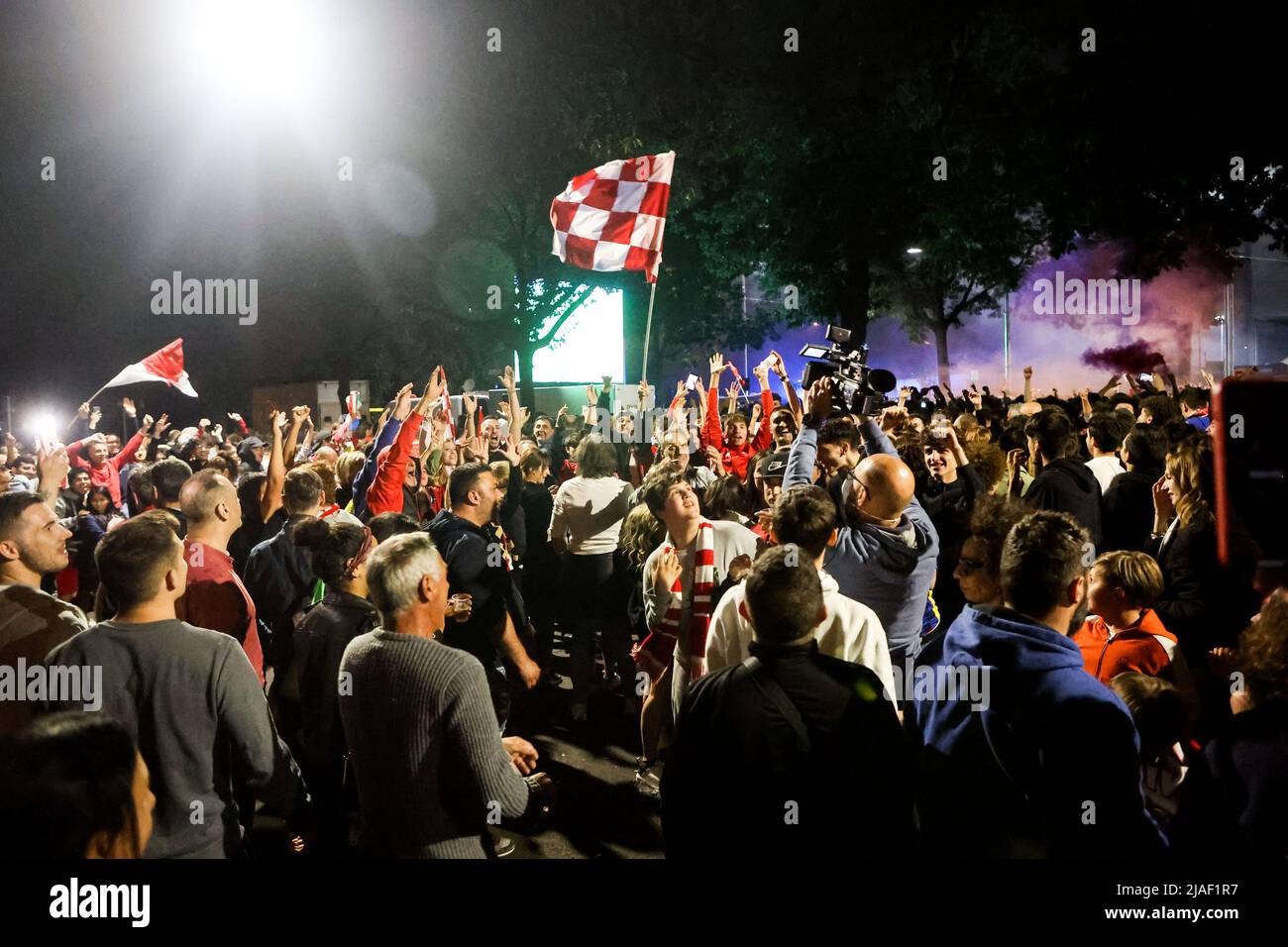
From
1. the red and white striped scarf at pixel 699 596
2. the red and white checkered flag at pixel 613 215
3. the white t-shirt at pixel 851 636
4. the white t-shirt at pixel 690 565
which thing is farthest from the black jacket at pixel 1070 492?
the red and white checkered flag at pixel 613 215

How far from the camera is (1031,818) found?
9.21 ft

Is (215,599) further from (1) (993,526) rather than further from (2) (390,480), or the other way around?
(1) (993,526)

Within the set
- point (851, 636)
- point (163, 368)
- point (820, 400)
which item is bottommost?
point (851, 636)

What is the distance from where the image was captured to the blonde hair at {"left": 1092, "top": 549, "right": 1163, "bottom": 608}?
12.2 ft

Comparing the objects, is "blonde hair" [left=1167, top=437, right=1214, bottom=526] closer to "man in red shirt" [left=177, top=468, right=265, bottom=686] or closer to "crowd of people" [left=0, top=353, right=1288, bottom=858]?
"crowd of people" [left=0, top=353, right=1288, bottom=858]

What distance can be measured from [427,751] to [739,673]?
3.38ft

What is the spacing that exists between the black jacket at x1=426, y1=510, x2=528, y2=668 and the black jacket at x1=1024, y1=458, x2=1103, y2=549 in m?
3.13

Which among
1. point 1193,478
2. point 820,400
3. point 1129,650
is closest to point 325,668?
point 820,400

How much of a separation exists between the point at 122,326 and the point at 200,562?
26.7m

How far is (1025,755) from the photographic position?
108 inches

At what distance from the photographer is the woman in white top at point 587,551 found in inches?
270

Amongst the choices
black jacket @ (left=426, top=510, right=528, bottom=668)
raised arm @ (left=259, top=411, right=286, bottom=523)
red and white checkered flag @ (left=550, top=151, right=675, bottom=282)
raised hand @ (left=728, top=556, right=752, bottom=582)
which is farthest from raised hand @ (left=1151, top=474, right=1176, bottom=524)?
red and white checkered flag @ (left=550, top=151, right=675, bottom=282)
